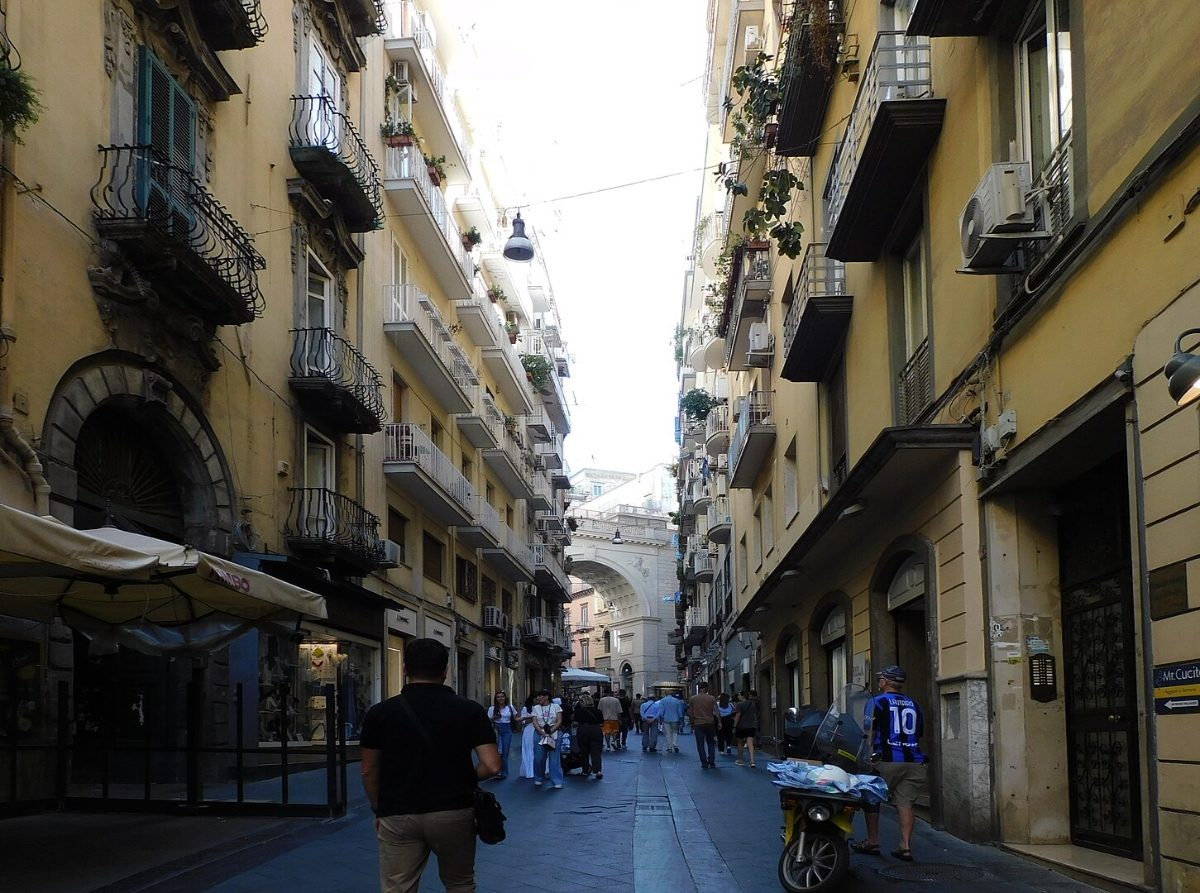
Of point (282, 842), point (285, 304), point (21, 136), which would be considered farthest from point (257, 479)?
point (282, 842)

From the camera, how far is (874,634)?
1521cm

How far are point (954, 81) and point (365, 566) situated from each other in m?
13.0

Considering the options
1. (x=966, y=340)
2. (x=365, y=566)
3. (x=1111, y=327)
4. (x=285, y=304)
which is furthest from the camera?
(x=365, y=566)

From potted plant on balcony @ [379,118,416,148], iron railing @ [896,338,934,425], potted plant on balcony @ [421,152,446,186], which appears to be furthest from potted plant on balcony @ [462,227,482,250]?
iron railing @ [896,338,934,425]

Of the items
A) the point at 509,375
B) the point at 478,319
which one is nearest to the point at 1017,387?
the point at 478,319

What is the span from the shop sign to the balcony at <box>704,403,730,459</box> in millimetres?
30057

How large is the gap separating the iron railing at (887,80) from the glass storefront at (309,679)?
→ 8.77 m

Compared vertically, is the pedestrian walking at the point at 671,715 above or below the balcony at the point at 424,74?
below

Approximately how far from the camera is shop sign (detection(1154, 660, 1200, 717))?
259 inches

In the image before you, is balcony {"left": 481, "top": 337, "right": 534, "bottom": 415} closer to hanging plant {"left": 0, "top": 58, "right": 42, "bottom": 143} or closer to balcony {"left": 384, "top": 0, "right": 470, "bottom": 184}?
balcony {"left": 384, "top": 0, "right": 470, "bottom": 184}

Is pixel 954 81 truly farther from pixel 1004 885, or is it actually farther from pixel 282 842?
pixel 282 842

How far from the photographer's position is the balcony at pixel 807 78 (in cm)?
1508

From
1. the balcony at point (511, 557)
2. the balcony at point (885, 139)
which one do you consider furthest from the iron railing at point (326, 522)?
the balcony at point (511, 557)

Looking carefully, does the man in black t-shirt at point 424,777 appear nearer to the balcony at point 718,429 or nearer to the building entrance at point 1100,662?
the building entrance at point 1100,662
